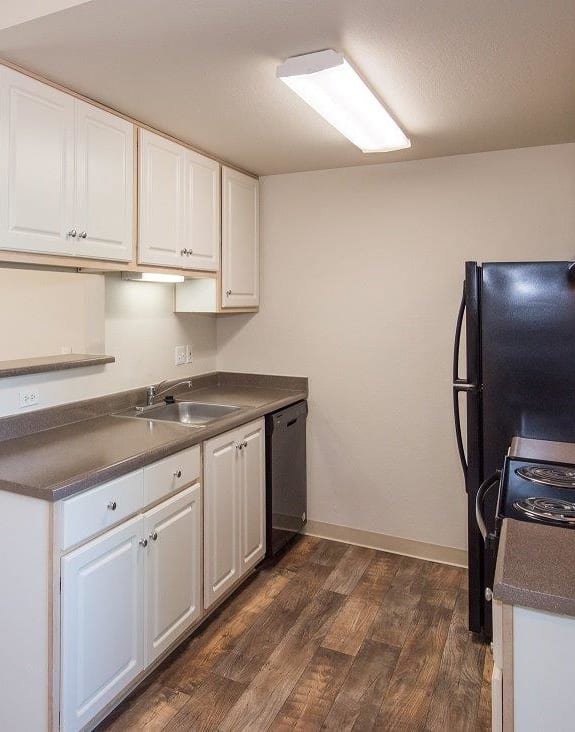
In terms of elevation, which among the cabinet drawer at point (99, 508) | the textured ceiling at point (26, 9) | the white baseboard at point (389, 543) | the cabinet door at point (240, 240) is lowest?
the white baseboard at point (389, 543)

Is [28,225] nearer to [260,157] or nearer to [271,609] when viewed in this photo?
[260,157]

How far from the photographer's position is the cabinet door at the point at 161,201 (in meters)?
2.44

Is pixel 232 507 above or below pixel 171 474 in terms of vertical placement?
below

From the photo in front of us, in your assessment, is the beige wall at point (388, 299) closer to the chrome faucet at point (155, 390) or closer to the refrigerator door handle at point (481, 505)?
the chrome faucet at point (155, 390)

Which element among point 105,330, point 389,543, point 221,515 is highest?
point 105,330

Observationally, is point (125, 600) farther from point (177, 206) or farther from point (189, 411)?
point (177, 206)

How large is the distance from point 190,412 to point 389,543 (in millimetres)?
1441

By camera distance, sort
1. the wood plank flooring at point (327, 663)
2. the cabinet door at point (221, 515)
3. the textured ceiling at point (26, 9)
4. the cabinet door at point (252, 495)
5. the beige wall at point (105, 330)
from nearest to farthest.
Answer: the textured ceiling at point (26, 9) < the wood plank flooring at point (327, 663) < the beige wall at point (105, 330) < the cabinet door at point (221, 515) < the cabinet door at point (252, 495)

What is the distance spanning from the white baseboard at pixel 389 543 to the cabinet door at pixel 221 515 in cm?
88

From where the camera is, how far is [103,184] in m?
2.21

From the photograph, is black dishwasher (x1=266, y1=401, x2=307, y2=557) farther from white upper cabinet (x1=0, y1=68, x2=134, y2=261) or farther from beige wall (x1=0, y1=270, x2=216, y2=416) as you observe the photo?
white upper cabinet (x1=0, y1=68, x2=134, y2=261)

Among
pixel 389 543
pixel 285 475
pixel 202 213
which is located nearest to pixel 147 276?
pixel 202 213

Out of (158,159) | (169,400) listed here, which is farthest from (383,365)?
(158,159)

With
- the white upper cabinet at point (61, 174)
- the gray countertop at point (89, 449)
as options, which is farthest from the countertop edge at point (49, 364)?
the white upper cabinet at point (61, 174)
